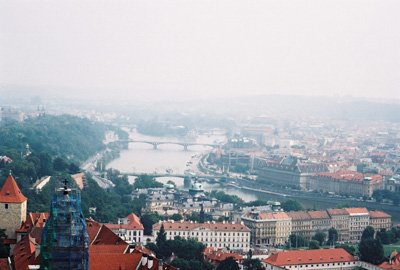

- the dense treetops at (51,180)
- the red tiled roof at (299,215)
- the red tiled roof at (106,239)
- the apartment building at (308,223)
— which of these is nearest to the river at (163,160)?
the dense treetops at (51,180)

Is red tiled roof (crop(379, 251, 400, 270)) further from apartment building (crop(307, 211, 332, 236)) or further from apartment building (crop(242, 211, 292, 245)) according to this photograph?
apartment building (crop(307, 211, 332, 236))

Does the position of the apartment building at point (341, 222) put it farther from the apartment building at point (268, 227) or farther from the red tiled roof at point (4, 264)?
the red tiled roof at point (4, 264)

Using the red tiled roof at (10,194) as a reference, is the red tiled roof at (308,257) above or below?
below

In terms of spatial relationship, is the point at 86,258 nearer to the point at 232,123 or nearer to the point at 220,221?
the point at 220,221

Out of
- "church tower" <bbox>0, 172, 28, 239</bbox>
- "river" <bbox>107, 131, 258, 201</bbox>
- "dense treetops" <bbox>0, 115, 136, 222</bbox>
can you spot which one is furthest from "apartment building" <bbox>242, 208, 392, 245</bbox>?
"church tower" <bbox>0, 172, 28, 239</bbox>

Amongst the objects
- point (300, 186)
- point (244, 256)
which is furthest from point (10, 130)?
point (244, 256)

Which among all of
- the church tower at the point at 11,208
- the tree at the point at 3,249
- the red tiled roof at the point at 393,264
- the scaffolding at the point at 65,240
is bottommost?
the red tiled roof at the point at 393,264
